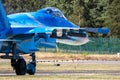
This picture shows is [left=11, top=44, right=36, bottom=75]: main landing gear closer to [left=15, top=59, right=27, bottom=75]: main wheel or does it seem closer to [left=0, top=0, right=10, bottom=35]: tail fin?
[left=15, top=59, right=27, bottom=75]: main wheel

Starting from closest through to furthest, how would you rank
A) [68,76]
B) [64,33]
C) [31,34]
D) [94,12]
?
[68,76]
[64,33]
[31,34]
[94,12]

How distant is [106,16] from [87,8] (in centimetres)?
886

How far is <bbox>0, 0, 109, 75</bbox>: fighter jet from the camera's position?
35062 mm

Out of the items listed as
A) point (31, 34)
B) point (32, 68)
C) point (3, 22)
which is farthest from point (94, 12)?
point (3, 22)

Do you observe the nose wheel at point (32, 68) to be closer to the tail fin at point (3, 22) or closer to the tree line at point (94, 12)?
the tail fin at point (3, 22)

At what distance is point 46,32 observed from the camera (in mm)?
35688

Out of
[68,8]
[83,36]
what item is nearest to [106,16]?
[68,8]

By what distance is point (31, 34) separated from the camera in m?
36.4

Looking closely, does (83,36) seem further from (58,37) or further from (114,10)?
(114,10)

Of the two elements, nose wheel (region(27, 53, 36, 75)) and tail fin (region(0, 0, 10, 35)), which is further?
nose wheel (region(27, 53, 36, 75))

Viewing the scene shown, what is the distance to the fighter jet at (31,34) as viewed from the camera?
35.1 meters

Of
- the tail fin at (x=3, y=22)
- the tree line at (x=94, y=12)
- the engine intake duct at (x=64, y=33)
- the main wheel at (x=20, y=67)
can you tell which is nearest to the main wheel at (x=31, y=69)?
the main wheel at (x=20, y=67)

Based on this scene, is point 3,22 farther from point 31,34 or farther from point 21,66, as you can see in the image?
point 21,66

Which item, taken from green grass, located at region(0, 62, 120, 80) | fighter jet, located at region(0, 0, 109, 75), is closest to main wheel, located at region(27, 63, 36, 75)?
fighter jet, located at region(0, 0, 109, 75)
